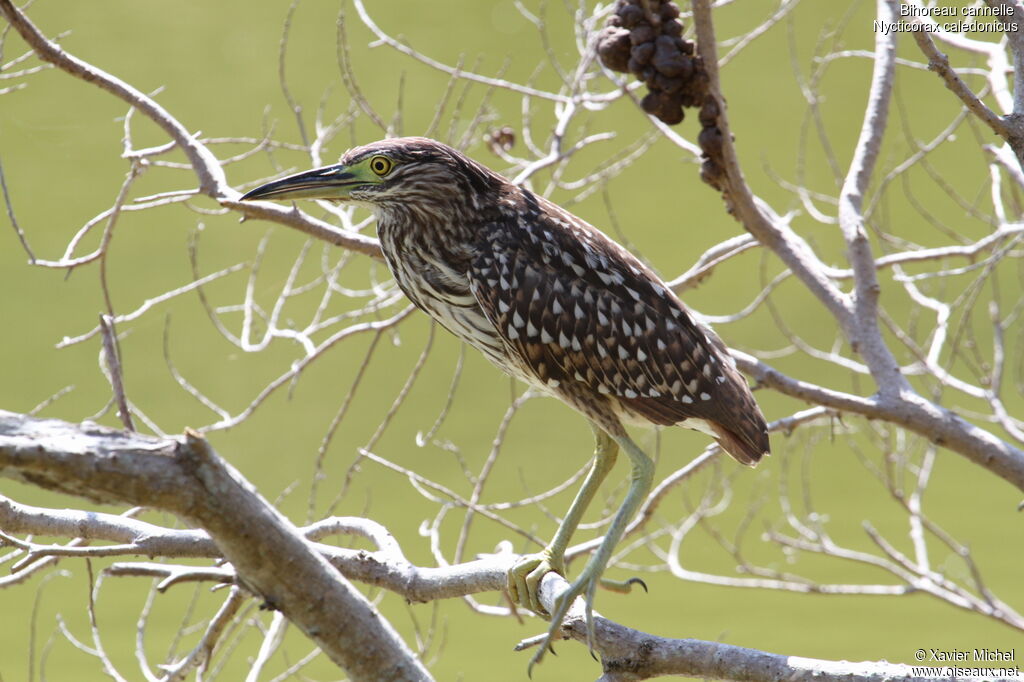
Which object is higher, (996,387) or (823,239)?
(823,239)

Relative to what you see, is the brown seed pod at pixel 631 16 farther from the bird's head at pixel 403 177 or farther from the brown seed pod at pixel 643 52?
the bird's head at pixel 403 177

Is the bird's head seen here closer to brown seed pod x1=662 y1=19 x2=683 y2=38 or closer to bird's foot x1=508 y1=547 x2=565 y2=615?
brown seed pod x1=662 y1=19 x2=683 y2=38

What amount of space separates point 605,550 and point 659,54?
1.05 metres

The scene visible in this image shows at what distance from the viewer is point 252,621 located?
3092 millimetres

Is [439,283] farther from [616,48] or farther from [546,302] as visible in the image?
[616,48]

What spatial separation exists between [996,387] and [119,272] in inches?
151

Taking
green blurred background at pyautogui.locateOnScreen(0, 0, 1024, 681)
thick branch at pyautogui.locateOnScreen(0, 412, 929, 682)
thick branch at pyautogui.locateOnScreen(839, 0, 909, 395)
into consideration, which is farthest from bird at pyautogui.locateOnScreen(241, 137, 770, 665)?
green blurred background at pyautogui.locateOnScreen(0, 0, 1024, 681)

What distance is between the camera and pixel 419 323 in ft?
18.5

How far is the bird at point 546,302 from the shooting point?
2330 mm

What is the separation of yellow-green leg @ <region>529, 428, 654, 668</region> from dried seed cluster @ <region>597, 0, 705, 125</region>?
29.6 inches

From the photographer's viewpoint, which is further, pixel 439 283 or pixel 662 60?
pixel 439 283

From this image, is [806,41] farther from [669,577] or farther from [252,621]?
[252,621]

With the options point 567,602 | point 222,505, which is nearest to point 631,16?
point 567,602

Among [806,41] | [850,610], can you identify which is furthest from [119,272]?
[850,610]
